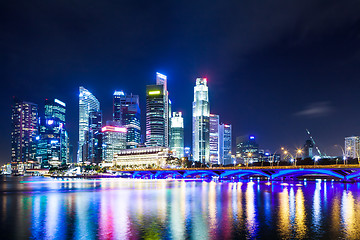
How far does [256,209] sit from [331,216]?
9663 millimetres

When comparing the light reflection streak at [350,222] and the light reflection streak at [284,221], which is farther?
the light reflection streak at [284,221]

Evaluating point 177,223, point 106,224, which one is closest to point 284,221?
point 177,223

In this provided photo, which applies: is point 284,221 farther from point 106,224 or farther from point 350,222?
point 106,224

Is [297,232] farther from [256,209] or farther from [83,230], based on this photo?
[83,230]

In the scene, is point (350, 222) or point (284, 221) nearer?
point (350, 222)

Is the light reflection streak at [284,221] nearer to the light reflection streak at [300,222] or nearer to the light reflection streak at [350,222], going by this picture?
the light reflection streak at [300,222]

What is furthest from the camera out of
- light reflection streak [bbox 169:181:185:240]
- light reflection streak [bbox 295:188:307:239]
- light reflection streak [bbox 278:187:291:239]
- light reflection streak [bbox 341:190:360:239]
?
light reflection streak [bbox 278:187:291:239]

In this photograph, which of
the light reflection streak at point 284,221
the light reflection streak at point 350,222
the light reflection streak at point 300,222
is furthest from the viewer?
the light reflection streak at point 284,221

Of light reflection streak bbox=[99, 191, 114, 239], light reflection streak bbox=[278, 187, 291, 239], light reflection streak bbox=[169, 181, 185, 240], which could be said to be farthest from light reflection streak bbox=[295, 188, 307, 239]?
light reflection streak bbox=[99, 191, 114, 239]

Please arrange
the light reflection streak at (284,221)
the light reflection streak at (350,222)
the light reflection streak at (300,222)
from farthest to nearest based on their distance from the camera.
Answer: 1. the light reflection streak at (284,221)
2. the light reflection streak at (300,222)
3. the light reflection streak at (350,222)

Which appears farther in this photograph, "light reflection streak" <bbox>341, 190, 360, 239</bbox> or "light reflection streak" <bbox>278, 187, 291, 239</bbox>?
"light reflection streak" <bbox>278, 187, 291, 239</bbox>

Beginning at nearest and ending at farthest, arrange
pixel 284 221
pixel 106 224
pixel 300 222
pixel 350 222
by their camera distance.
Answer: pixel 106 224, pixel 350 222, pixel 300 222, pixel 284 221

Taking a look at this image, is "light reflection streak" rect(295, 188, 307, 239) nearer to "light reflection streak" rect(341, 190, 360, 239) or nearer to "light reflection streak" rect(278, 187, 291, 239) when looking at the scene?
"light reflection streak" rect(278, 187, 291, 239)

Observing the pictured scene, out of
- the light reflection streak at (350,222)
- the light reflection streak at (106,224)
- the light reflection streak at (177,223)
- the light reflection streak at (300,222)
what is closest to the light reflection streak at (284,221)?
the light reflection streak at (300,222)
